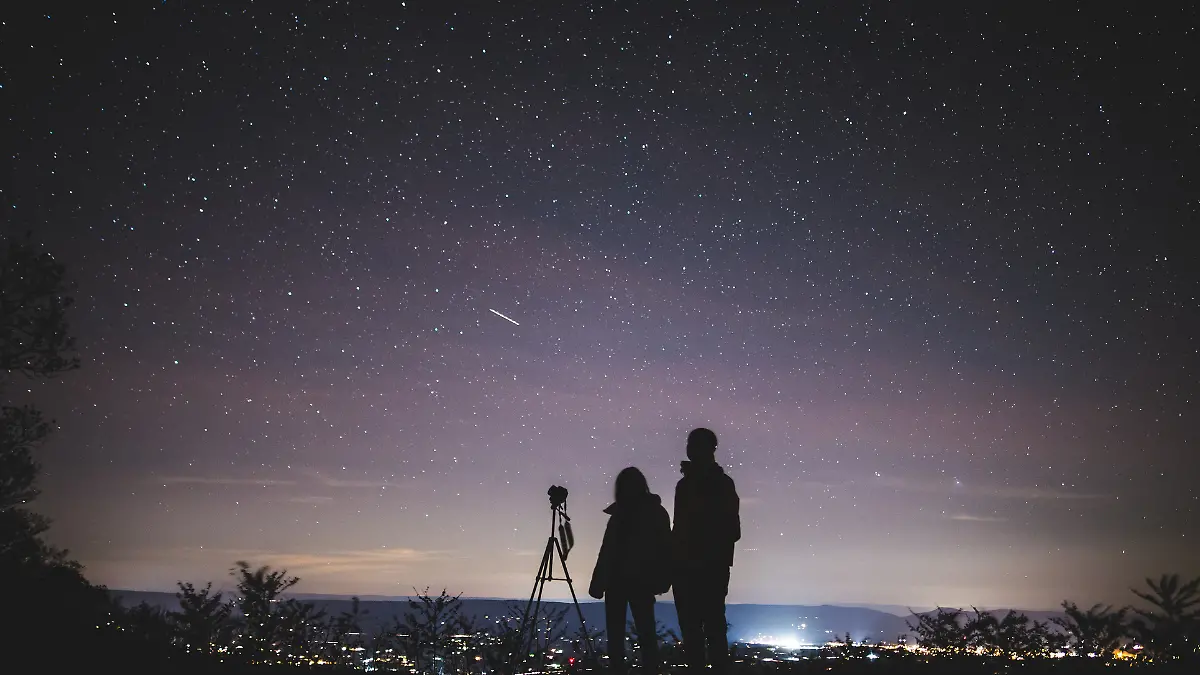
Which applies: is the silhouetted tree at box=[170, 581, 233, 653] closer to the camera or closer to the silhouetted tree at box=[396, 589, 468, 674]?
the silhouetted tree at box=[396, 589, 468, 674]

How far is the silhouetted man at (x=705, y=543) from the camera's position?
5.83 m

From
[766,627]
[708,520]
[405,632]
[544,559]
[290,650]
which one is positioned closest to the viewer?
[708,520]

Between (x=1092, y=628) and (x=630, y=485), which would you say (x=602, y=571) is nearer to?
(x=630, y=485)

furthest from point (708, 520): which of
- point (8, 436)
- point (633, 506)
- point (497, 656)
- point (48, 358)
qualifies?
point (8, 436)

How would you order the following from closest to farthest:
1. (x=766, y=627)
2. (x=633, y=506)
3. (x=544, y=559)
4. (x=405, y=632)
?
(x=633, y=506)
(x=544, y=559)
(x=405, y=632)
(x=766, y=627)

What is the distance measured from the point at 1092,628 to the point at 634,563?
800cm

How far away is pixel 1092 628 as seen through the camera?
10109mm

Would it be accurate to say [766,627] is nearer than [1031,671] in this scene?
No

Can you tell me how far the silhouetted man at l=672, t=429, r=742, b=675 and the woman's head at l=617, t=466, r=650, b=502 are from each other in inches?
15.5

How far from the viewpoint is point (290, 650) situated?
9.67 m

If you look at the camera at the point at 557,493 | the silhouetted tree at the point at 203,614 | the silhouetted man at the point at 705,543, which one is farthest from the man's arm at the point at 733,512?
the silhouetted tree at the point at 203,614

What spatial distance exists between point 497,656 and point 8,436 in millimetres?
11276

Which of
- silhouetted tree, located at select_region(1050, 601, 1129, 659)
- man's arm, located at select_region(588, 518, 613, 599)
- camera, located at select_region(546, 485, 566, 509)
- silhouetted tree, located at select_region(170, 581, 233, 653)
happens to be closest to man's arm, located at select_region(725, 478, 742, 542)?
man's arm, located at select_region(588, 518, 613, 599)

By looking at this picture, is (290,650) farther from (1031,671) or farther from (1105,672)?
(1105,672)
